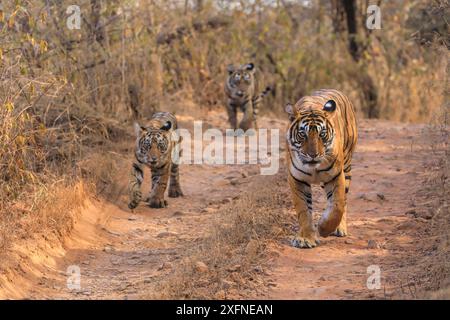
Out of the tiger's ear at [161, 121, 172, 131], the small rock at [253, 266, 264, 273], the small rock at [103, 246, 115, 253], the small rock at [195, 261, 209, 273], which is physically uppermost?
the tiger's ear at [161, 121, 172, 131]

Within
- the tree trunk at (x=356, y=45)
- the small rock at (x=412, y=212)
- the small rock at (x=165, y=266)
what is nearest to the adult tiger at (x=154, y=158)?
the small rock at (x=165, y=266)

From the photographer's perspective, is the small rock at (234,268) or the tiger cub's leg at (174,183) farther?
the tiger cub's leg at (174,183)

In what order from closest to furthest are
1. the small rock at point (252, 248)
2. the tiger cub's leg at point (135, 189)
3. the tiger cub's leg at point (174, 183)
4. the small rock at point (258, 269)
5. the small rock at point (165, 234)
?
the small rock at point (258, 269) < the small rock at point (252, 248) < the small rock at point (165, 234) < the tiger cub's leg at point (135, 189) < the tiger cub's leg at point (174, 183)

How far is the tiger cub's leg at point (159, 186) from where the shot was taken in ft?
31.7

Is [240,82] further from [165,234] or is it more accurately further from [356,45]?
[165,234]

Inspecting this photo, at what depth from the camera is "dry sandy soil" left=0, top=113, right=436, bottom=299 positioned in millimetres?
6496

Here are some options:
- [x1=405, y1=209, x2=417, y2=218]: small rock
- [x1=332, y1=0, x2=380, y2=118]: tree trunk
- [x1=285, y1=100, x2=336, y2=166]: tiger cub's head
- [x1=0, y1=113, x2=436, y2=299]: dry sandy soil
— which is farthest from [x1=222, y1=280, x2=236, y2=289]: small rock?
[x1=332, y1=0, x2=380, y2=118]: tree trunk

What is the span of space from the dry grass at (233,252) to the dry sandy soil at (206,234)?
3.8 inches

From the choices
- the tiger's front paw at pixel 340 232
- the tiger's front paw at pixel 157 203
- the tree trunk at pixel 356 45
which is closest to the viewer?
the tiger's front paw at pixel 340 232

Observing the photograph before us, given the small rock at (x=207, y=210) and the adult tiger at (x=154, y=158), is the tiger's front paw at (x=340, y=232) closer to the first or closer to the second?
the small rock at (x=207, y=210)

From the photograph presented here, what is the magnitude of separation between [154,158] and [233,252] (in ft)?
8.66

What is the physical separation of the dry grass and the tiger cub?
4.75 m

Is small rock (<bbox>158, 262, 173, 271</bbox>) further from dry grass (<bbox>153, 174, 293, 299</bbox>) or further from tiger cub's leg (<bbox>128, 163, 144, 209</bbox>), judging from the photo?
tiger cub's leg (<bbox>128, 163, 144, 209</bbox>)
